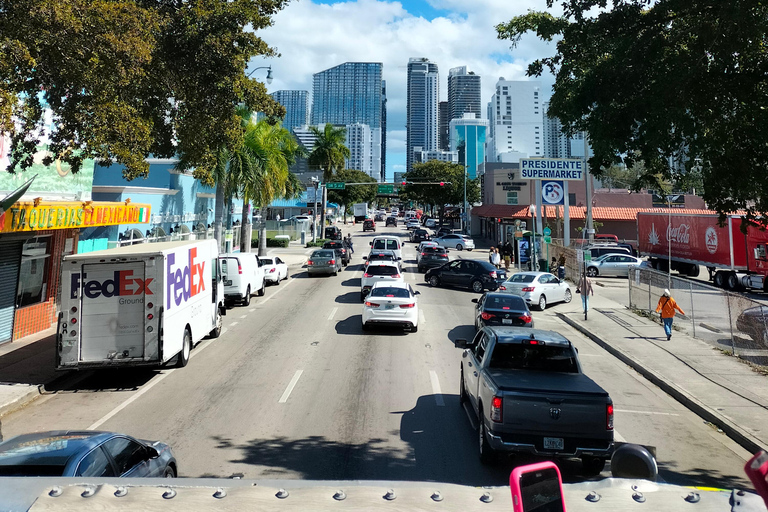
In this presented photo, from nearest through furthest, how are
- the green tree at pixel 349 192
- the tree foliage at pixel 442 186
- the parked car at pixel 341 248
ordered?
1. the parked car at pixel 341 248
2. the tree foliage at pixel 442 186
3. the green tree at pixel 349 192

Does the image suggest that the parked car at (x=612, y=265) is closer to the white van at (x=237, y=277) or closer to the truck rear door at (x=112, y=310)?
the white van at (x=237, y=277)

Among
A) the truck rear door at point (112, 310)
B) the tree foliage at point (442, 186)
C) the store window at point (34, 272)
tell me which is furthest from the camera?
the tree foliage at point (442, 186)

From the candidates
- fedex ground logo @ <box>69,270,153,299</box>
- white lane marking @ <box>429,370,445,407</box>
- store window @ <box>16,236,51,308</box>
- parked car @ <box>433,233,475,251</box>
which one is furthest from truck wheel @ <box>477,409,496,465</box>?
parked car @ <box>433,233,475,251</box>

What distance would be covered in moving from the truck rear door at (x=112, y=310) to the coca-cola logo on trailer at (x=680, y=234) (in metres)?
32.1

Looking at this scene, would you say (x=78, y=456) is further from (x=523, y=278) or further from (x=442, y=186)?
(x=442, y=186)

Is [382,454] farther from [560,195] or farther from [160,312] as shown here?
[560,195]

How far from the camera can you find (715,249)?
3238cm

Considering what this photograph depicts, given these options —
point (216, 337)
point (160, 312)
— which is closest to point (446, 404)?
point (160, 312)

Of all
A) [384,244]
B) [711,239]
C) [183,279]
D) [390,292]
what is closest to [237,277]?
[390,292]

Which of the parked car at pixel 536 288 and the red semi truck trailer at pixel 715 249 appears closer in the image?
the parked car at pixel 536 288

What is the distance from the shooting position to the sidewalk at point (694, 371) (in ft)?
34.7

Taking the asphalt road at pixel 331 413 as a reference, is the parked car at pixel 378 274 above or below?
above

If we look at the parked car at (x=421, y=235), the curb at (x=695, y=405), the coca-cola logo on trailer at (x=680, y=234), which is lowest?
the curb at (x=695, y=405)

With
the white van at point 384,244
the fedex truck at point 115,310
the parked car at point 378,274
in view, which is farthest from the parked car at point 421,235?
the fedex truck at point 115,310
